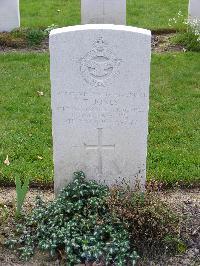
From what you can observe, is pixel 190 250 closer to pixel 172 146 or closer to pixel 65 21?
pixel 172 146

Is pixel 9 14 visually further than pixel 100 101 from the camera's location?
Yes

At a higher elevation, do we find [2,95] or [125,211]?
[2,95]

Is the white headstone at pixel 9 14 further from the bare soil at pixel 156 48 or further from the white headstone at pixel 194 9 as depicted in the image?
the white headstone at pixel 194 9

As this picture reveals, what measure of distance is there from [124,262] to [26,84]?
4.28 meters

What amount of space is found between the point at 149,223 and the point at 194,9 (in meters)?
6.40

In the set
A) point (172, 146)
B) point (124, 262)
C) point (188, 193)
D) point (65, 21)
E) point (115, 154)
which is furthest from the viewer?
point (65, 21)

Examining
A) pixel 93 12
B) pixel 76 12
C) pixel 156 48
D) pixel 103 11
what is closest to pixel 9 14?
pixel 93 12

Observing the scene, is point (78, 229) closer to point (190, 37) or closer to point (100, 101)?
point (100, 101)

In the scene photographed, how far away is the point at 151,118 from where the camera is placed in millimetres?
7070

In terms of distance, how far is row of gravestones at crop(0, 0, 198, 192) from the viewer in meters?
4.68

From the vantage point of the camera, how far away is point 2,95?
781 centimetres

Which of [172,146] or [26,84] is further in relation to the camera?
[26,84]

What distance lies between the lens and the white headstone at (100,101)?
4676 millimetres

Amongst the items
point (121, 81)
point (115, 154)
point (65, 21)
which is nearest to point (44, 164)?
point (115, 154)
